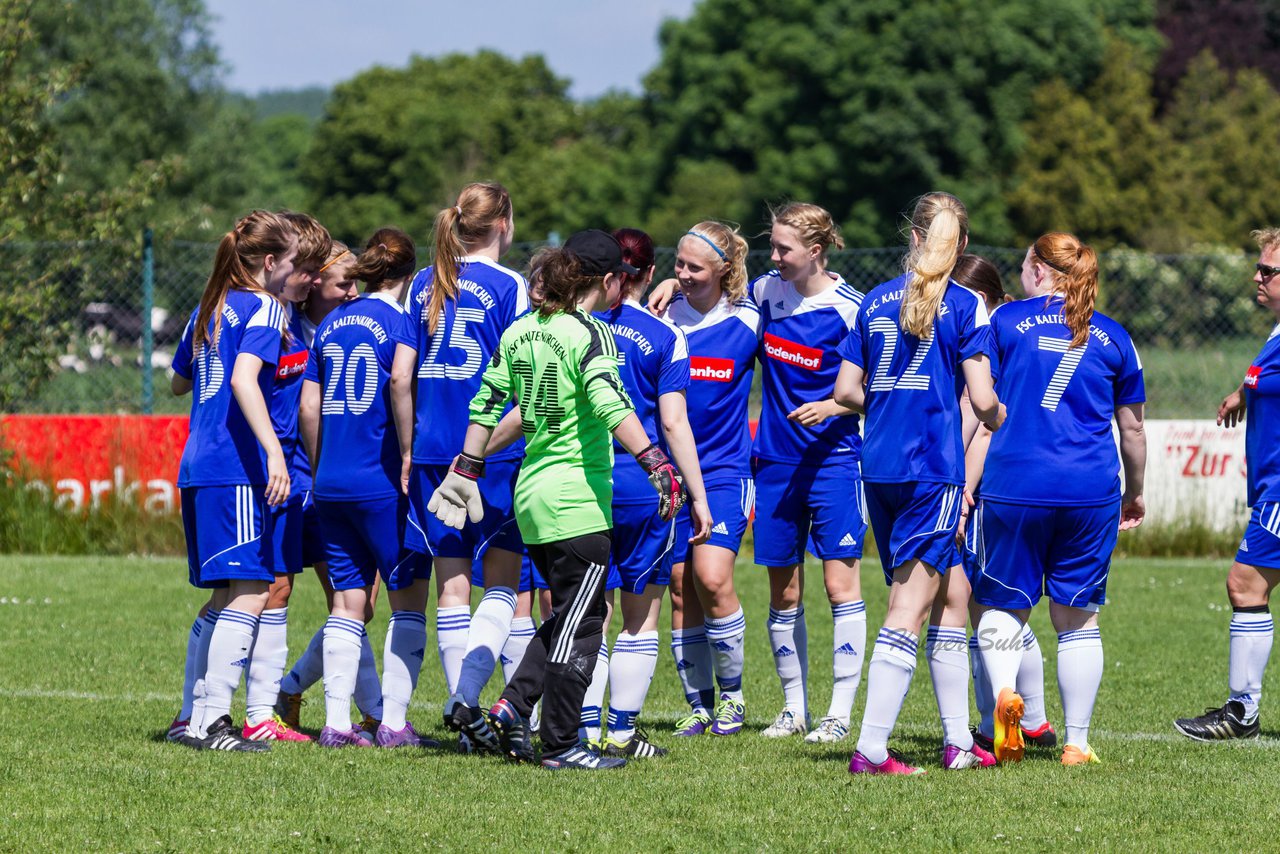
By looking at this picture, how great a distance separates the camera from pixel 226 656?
21.3ft

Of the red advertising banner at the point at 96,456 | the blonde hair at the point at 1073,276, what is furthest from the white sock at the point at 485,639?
the red advertising banner at the point at 96,456

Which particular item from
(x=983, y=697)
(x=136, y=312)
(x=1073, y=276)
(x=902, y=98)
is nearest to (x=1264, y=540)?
(x=983, y=697)

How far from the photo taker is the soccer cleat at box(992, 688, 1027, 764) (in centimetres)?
620

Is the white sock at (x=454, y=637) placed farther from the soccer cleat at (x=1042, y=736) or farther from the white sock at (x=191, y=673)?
the soccer cleat at (x=1042, y=736)

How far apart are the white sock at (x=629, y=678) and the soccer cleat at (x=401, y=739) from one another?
81 centimetres

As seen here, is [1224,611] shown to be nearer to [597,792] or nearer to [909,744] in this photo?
[909,744]

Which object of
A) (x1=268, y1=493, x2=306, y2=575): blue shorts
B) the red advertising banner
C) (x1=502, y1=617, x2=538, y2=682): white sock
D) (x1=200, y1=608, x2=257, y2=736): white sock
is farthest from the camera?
the red advertising banner

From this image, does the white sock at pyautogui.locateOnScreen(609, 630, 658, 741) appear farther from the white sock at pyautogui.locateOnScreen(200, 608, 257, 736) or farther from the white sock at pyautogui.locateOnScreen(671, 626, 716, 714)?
the white sock at pyautogui.locateOnScreen(200, 608, 257, 736)

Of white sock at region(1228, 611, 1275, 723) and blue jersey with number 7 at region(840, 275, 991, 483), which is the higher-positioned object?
blue jersey with number 7 at region(840, 275, 991, 483)

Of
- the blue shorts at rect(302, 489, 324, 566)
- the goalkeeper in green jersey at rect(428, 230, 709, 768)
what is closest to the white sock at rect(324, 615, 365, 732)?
the blue shorts at rect(302, 489, 324, 566)

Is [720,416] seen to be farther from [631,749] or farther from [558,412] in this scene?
[631,749]

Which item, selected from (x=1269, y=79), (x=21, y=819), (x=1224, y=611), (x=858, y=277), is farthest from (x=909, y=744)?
(x=1269, y=79)

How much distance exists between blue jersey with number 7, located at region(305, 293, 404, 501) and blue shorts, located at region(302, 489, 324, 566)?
44cm

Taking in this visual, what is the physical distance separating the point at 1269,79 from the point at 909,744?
51.8m
